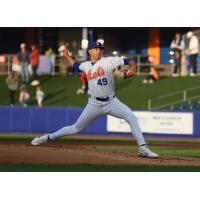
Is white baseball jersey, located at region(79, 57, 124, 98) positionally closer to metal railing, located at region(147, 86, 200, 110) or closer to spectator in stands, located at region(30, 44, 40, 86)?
metal railing, located at region(147, 86, 200, 110)

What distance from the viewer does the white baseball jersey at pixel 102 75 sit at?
41.8ft

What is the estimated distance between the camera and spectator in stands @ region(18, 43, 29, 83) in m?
31.5

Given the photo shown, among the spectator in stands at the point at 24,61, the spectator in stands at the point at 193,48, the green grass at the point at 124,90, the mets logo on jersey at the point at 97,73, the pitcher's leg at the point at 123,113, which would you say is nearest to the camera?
the mets logo on jersey at the point at 97,73

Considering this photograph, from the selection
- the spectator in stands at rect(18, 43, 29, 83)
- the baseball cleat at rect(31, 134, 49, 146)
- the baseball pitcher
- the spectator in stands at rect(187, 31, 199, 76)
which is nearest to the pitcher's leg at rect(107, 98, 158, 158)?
the baseball pitcher

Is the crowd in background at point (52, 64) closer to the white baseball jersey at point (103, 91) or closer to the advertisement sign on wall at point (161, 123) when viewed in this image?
the advertisement sign on wall at point (161, 123)

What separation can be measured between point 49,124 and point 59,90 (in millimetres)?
5132

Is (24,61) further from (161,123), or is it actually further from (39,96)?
(161,123)

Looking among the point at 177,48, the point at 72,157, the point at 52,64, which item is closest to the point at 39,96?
the point at 52,64

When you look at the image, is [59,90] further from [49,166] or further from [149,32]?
[49,166]

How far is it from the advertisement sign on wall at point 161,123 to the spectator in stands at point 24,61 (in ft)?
21.1

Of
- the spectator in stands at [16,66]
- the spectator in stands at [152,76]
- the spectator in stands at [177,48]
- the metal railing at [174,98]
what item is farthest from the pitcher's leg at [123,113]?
the spectator in stands at [16,66]

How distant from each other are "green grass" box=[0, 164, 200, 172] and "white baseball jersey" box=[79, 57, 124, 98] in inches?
52.3

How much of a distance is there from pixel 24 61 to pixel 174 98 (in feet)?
21.9

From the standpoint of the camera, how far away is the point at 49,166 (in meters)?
12.3
